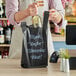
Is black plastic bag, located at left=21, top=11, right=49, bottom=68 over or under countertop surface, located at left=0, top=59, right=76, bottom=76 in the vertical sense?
over

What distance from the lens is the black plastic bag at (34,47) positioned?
5.09 ft

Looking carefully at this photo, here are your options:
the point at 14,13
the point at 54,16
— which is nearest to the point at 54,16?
the point at 54,16

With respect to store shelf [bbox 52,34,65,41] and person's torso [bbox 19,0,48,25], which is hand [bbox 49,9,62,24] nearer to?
person's torso [bbox 19,0,48,25]

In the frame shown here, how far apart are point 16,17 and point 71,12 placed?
232cm

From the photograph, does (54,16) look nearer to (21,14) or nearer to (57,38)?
(21,14)

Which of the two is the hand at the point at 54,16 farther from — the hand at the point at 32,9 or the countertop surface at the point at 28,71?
the countertop surface at the point at 28,71

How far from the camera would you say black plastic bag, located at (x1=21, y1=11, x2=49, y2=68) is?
5.09 feet

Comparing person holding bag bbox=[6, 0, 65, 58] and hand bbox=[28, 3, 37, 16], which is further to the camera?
person holding bag bbox=[6, 0, 65, 58]

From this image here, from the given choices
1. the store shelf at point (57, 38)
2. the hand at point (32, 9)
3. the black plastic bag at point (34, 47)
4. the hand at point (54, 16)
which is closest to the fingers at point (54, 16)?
the hand at point (54, 16)

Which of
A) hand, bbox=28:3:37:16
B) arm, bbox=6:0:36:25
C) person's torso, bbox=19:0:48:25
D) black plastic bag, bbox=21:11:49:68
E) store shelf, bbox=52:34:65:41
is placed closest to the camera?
black plastic bag, bbox=21:11:49:68

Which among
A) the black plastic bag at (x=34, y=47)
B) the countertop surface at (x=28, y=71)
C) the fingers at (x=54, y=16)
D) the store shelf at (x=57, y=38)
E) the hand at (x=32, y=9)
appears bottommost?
the countertop surface at (x=28, y=71)

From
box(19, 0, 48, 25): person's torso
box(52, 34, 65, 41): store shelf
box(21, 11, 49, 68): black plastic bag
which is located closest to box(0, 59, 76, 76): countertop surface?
box(21, 11, 49, 68): black plastic bag

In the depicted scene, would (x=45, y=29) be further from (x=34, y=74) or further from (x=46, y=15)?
(x=34, y=74)

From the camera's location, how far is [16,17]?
75.3 inches
